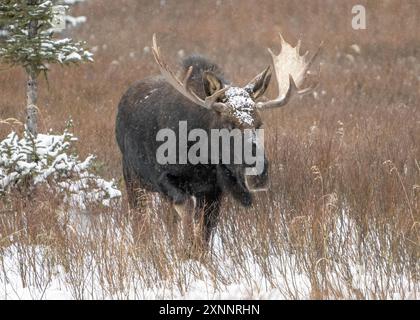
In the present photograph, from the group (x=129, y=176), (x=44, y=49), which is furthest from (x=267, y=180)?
(x=44, y=49)

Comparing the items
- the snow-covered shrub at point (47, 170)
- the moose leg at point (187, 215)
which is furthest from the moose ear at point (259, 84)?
the snow-covered shrub at point (47, 170)

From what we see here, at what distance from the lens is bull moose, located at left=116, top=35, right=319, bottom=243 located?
5.48m

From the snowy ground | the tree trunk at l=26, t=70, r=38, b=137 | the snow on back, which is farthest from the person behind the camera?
the tree trunk at l=26, t=70, r=38, b=137

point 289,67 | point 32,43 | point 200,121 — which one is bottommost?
point 200,121

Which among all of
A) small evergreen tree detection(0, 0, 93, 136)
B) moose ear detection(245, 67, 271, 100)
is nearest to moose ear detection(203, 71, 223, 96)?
moose ear detection(245, 67, 271, 100)

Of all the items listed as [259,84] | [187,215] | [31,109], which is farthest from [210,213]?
[31,109]

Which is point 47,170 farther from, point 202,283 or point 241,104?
point 202,283

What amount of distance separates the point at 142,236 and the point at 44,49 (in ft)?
8.09

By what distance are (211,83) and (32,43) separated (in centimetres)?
209

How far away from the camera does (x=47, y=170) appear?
21.1ft

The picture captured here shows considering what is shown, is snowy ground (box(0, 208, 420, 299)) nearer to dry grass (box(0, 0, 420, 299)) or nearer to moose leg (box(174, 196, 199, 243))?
dry grass (box(0, 0, 420, 299))

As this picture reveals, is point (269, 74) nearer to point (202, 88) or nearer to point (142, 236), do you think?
point (202, 88)

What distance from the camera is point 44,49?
6945mm

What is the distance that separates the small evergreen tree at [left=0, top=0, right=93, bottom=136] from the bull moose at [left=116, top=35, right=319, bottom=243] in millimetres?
919
